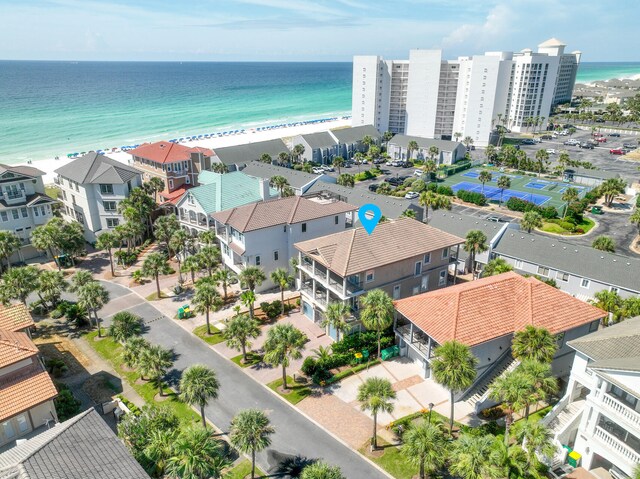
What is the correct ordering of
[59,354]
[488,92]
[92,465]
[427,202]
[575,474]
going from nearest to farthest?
[92,465] → [575,474] → [59,354] → [427,202] → [488,92]

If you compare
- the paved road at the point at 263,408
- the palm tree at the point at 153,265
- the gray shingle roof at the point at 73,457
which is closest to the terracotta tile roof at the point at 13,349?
the gray shingle roof at the point at 73,457

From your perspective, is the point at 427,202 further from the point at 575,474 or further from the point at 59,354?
the point at 59,354

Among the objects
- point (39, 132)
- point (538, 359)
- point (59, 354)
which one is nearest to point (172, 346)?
point (59, 354)

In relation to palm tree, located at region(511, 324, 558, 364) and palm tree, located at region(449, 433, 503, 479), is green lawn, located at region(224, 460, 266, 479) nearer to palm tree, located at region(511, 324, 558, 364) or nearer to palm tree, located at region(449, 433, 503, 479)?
palm tree, located at region(449, 433, 503, 479)

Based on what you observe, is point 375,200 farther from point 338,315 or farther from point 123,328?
point 123,328

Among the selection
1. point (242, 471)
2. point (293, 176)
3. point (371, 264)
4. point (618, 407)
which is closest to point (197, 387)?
point (242, 471)
